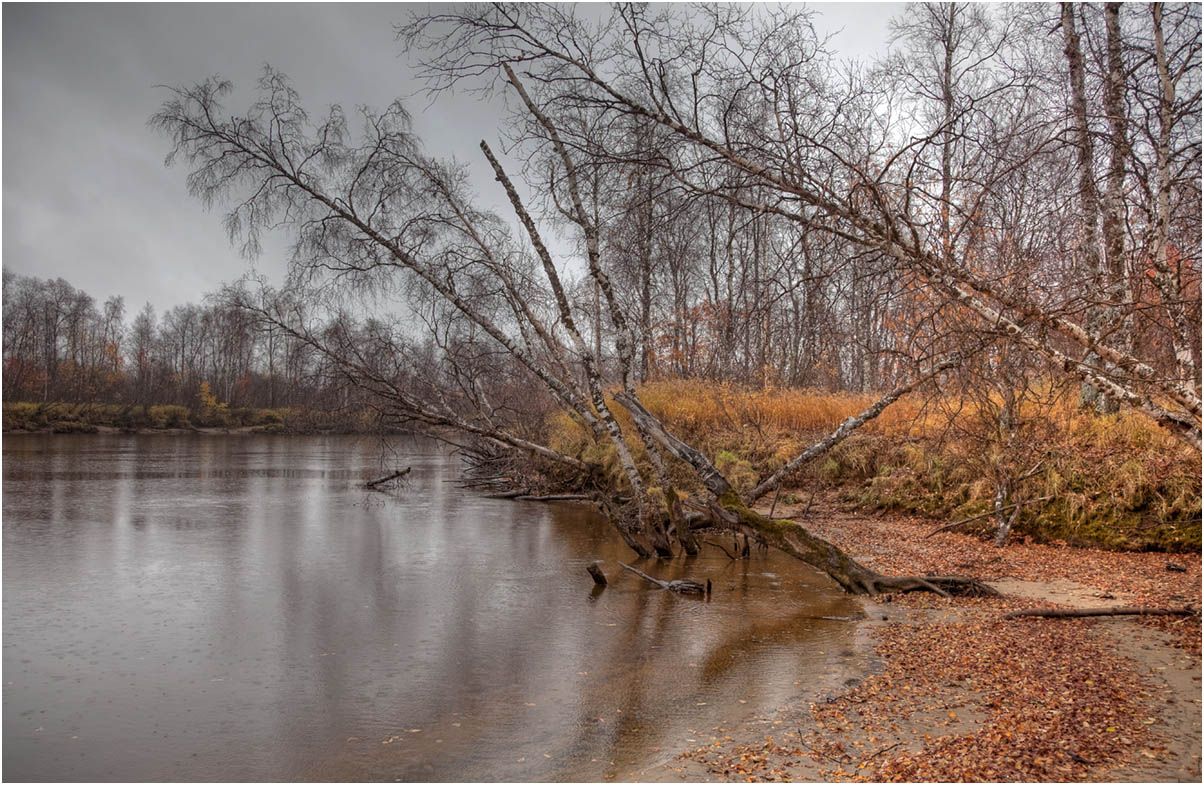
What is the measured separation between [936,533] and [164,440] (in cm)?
3961

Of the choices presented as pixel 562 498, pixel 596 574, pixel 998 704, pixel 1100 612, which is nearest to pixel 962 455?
pixel 1100 612

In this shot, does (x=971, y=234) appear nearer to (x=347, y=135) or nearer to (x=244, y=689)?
(x=244, y=689)

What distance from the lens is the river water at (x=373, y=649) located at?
5.12 metres

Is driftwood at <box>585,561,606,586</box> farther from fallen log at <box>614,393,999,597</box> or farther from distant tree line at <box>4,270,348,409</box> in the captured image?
distant tree line at <box>4,270,348,409</box>

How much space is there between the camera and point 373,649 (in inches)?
290

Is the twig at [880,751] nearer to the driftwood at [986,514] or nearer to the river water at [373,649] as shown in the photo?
the river water at [373,649]

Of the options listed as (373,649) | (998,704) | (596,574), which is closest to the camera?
(998,704)

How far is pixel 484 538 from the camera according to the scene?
13422 millimetres

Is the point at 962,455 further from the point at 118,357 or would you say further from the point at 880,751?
the point at 118,357

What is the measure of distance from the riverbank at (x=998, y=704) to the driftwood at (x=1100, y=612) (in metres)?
0.07

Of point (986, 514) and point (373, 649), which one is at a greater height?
point (986, 514)

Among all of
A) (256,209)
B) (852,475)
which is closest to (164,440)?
(256,209)

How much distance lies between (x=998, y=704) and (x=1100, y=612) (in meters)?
2.51

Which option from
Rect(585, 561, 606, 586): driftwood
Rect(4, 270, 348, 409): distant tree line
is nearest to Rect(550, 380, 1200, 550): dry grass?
Rect(585, 561, 606, 586): driftwood
